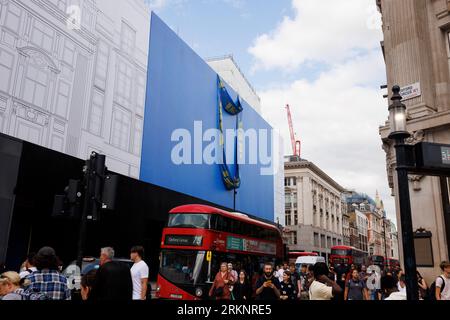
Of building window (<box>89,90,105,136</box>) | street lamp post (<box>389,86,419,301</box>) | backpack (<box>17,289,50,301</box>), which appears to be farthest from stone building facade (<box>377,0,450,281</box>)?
building window (<box>89,90,105,136</box>)

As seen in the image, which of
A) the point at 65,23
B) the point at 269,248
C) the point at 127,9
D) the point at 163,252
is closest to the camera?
the point at 163,252

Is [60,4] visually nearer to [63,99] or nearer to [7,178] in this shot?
[63,99]

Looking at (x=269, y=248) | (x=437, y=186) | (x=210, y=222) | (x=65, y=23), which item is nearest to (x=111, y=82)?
(x=65, y=23)

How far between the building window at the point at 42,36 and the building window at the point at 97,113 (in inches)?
142

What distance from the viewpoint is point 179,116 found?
2981 centimetres

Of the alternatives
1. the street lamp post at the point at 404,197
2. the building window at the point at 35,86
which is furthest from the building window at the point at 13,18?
the street lamp post at the point at 404,197

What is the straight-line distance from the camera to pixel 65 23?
1955 centimetres

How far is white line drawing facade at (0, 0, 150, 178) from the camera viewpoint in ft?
55.7

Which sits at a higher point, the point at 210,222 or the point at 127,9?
the point at 127,9

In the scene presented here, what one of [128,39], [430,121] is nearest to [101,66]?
[128,39]

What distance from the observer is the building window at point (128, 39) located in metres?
24.1

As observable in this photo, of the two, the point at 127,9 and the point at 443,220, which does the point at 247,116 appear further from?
the point at 443,220
